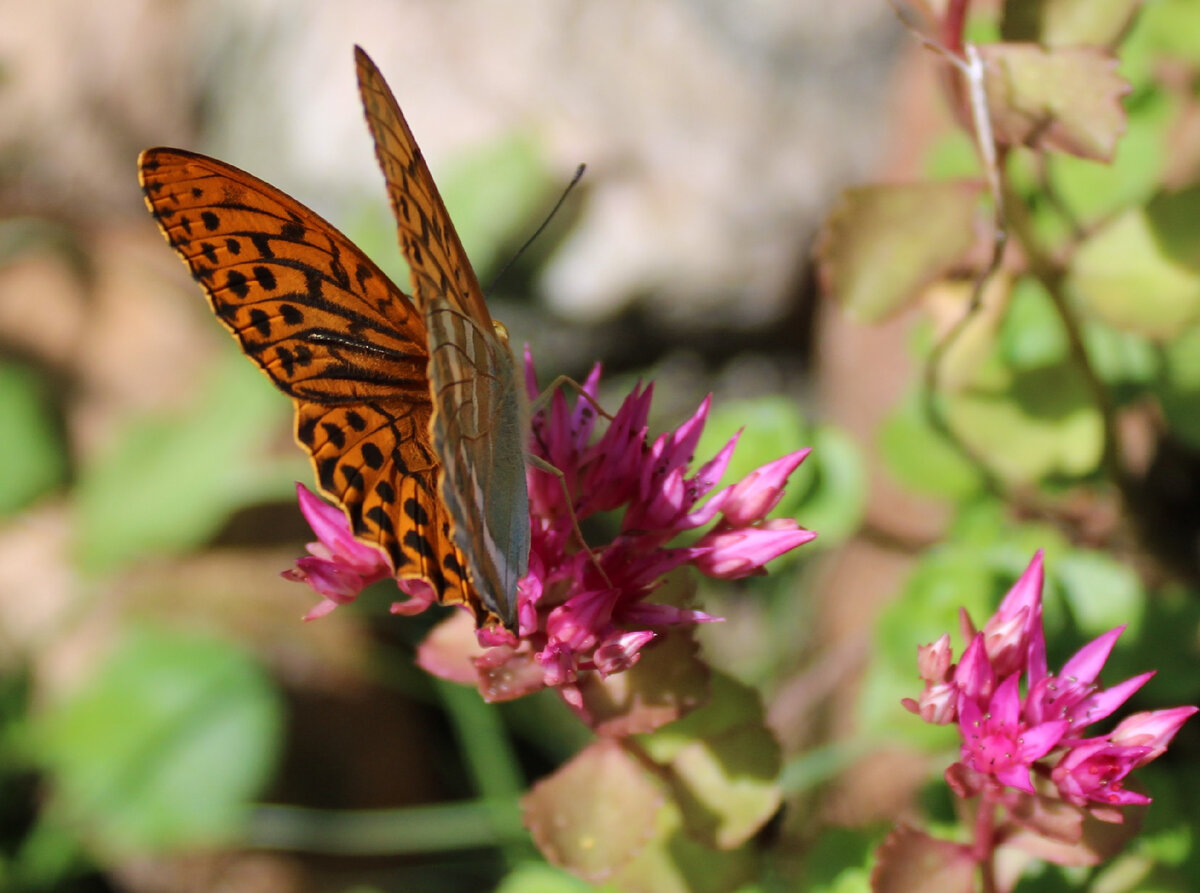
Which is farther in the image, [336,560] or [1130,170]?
[1130,170]

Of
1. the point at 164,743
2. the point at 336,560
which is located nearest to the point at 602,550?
the point at 336,560

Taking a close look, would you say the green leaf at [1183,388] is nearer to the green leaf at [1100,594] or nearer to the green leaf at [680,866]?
the green leaf at [1100,594]

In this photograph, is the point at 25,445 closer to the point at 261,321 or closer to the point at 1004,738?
the point at 261,321

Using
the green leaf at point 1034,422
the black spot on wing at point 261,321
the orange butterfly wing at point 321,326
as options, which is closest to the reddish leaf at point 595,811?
the orange butterfly wing at point 321,326

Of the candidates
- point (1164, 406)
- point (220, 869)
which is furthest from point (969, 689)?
point (220, 869)

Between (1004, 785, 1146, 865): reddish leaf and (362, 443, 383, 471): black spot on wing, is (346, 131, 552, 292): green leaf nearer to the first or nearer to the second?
(362, 443, 383, 471): black spot on wing

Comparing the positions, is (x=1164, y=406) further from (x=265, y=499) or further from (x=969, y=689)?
(x=265, y=499)
